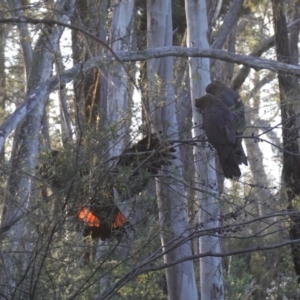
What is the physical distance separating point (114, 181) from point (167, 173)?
2.51 ft

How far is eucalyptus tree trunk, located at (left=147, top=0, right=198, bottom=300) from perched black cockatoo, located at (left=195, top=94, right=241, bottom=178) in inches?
13.3

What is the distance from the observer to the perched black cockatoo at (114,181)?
21.0ft

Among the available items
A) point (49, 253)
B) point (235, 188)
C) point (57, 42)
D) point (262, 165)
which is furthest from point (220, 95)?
point (262, 165)

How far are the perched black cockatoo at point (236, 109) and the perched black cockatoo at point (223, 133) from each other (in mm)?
124

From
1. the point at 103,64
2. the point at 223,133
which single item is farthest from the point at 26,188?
the point at 223,133

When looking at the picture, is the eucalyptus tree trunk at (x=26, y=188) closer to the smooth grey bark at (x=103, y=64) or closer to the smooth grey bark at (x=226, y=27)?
the smooth grey bark at (x=103, y=64)

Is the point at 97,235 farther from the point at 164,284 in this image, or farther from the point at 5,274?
the point at 164,284

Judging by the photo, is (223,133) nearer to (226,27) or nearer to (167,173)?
(167,173)

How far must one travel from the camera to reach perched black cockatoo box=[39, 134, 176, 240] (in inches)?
252

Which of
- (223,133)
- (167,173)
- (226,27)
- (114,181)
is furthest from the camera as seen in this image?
(226,27)

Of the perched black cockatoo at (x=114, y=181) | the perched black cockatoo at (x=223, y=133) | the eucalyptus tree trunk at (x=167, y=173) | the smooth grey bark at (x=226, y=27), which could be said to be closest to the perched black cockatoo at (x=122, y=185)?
the perched black cockatoo at (x=114, y=181)

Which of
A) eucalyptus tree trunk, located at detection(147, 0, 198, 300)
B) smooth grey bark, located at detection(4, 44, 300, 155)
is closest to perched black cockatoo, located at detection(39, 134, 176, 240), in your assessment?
eucalyptus tree trunk, located at detection(147, 0, 198, 300)

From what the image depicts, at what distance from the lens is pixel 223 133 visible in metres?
7.34

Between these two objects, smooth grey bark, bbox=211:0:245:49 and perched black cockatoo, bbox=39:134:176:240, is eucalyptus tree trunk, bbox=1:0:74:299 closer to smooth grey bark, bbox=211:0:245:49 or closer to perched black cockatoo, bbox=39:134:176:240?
perched black cockatoo, bbox=39:134:176:240
